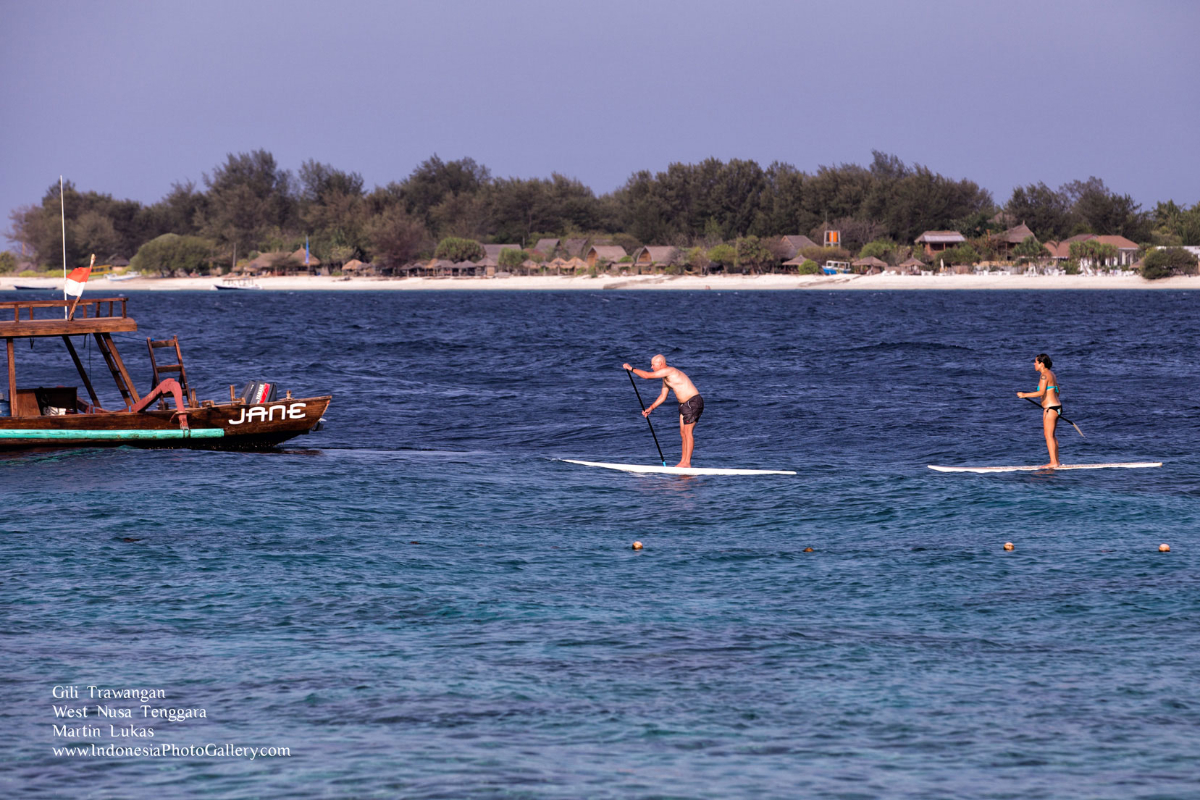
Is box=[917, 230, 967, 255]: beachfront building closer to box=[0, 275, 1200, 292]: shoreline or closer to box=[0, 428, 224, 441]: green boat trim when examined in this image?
box=[0, 275, 1200, 292]: shoreline

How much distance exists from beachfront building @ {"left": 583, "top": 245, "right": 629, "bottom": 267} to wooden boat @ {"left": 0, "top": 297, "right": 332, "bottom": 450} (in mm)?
167080

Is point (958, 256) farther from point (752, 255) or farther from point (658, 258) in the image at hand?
point (658, 258)

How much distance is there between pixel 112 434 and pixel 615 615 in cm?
1537

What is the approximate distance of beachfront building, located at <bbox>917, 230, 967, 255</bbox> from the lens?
592 feet

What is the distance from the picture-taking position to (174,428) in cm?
2525

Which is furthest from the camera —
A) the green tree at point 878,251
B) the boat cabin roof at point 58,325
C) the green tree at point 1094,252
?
the green tree at point 878,251

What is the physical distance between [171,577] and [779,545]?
7654 millimetres

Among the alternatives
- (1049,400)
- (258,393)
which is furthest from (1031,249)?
(258,393)

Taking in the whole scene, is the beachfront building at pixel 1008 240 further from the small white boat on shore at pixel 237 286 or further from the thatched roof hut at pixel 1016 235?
the small white boat on shore at pixel 237 286

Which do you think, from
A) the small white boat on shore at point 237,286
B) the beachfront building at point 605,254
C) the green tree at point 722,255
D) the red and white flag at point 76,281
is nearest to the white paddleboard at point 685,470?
the red and white flag at point 76,281

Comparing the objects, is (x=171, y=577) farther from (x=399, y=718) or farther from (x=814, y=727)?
(x=814, y=727)

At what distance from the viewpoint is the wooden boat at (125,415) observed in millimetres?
24188

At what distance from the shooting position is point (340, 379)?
4722 centimetres

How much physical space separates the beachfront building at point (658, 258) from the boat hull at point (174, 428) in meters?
168
